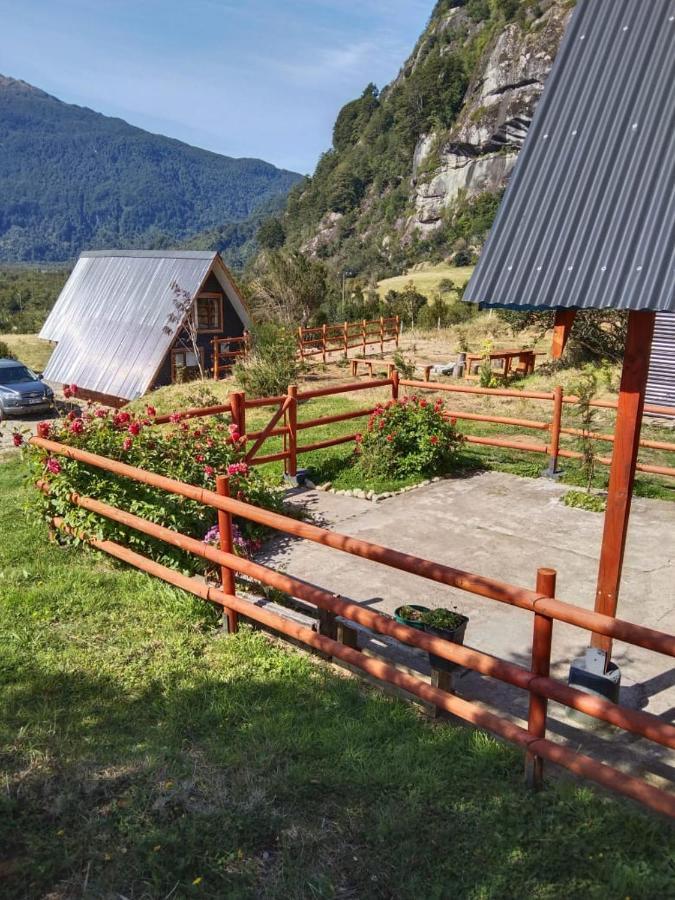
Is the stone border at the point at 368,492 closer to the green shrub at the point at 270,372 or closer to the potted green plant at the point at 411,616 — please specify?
the potted green plant at the point at 411,616

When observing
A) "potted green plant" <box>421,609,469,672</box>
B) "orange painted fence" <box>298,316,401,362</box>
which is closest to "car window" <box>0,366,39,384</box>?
"orange painted fence" <box>298,316,401,362</box>

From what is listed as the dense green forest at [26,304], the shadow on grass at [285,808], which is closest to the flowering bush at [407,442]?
the shadow on grass at [285,808]

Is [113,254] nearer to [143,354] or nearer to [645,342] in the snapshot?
[143,354]

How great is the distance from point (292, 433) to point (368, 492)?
1.24 meters

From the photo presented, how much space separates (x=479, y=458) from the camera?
10.2 m

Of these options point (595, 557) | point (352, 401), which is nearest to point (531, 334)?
point (352, 401)

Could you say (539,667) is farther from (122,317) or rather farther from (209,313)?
(122,317)

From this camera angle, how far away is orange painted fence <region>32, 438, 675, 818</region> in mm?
2795

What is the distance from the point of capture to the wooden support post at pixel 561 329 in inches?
136

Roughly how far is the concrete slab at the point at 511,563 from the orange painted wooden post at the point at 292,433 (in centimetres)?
50

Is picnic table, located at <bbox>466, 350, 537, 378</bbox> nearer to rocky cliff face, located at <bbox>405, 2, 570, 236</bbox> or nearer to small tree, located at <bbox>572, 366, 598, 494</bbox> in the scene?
small tree, located at <bbox>572, 366, 598, 494</bbox>

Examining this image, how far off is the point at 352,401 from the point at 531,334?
17.2 metres

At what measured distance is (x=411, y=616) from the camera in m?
4.61

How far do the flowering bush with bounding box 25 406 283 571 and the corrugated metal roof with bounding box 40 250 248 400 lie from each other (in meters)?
16.3
